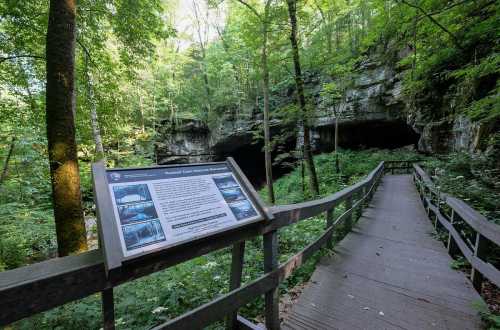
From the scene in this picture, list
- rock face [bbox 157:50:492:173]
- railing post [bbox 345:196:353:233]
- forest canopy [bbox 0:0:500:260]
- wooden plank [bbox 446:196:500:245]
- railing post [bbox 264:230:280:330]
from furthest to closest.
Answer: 1. rock face [bbox 157:50:492:173]
2. forest canopy [bbox 0:0:500:260]
3. railing post [bbox 345:196:353:233]
4. wooden plank [bbox 446:196:500:245]
5. railing post [bbox 264:230:280:330]

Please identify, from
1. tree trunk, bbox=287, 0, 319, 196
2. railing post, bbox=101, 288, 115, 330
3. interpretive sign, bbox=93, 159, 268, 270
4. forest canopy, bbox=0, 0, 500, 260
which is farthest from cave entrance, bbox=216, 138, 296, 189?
railing post, bbox=101, 288, 115, 330

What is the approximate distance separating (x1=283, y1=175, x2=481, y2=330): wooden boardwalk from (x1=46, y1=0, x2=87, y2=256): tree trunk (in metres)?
3.39

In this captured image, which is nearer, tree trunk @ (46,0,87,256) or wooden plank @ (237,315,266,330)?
wooden plank @ (237,315,266,330)

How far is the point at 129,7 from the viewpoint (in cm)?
582

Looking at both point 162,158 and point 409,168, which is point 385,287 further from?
point 162,158

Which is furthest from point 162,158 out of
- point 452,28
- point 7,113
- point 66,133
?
point 452,28

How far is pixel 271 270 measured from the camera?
2053 millimetres

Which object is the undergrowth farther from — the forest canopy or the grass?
the forest canopy

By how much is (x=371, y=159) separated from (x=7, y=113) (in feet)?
63.5

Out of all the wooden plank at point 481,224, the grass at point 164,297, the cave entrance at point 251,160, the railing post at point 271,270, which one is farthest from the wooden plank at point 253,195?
the cave entrance at point 251,160

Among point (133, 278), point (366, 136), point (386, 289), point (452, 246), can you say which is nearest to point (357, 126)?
point (366, 136)

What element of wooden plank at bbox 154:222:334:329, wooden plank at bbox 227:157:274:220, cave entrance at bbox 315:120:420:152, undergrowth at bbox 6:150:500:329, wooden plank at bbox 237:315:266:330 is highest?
cave entrance at bbox 315:120:420:152

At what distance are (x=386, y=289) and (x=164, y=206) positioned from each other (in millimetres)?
3017

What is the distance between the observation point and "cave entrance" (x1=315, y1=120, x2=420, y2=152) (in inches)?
793
